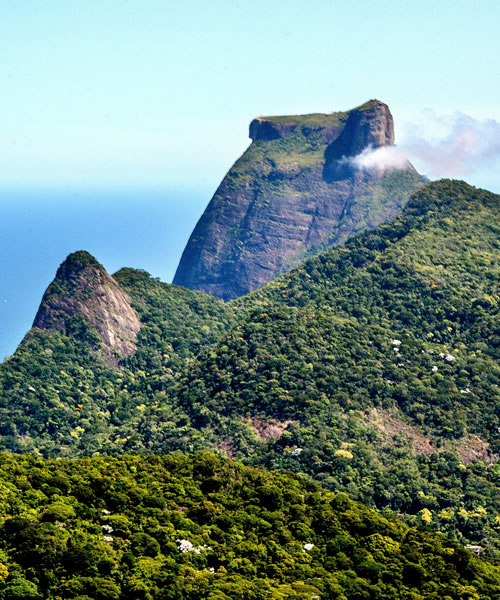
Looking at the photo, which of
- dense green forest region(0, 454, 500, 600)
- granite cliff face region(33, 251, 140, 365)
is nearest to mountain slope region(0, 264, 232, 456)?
granite cliff face region(33, 251, 140, 365)

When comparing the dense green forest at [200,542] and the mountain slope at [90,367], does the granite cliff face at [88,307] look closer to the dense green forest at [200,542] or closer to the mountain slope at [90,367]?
the mountain slope at [90,367]

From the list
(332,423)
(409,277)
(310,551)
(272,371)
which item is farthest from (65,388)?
(310,551)

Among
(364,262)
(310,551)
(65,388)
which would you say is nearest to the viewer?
(310,551)

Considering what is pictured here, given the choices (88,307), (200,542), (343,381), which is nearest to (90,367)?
(88,307)

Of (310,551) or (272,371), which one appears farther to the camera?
(272,371)

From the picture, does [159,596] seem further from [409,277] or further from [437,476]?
[409,277]

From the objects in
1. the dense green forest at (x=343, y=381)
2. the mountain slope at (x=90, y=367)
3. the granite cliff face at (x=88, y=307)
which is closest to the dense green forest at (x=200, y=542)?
the dense green forest at (x=343, y=381)

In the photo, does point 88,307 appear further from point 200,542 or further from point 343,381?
point 200,542
